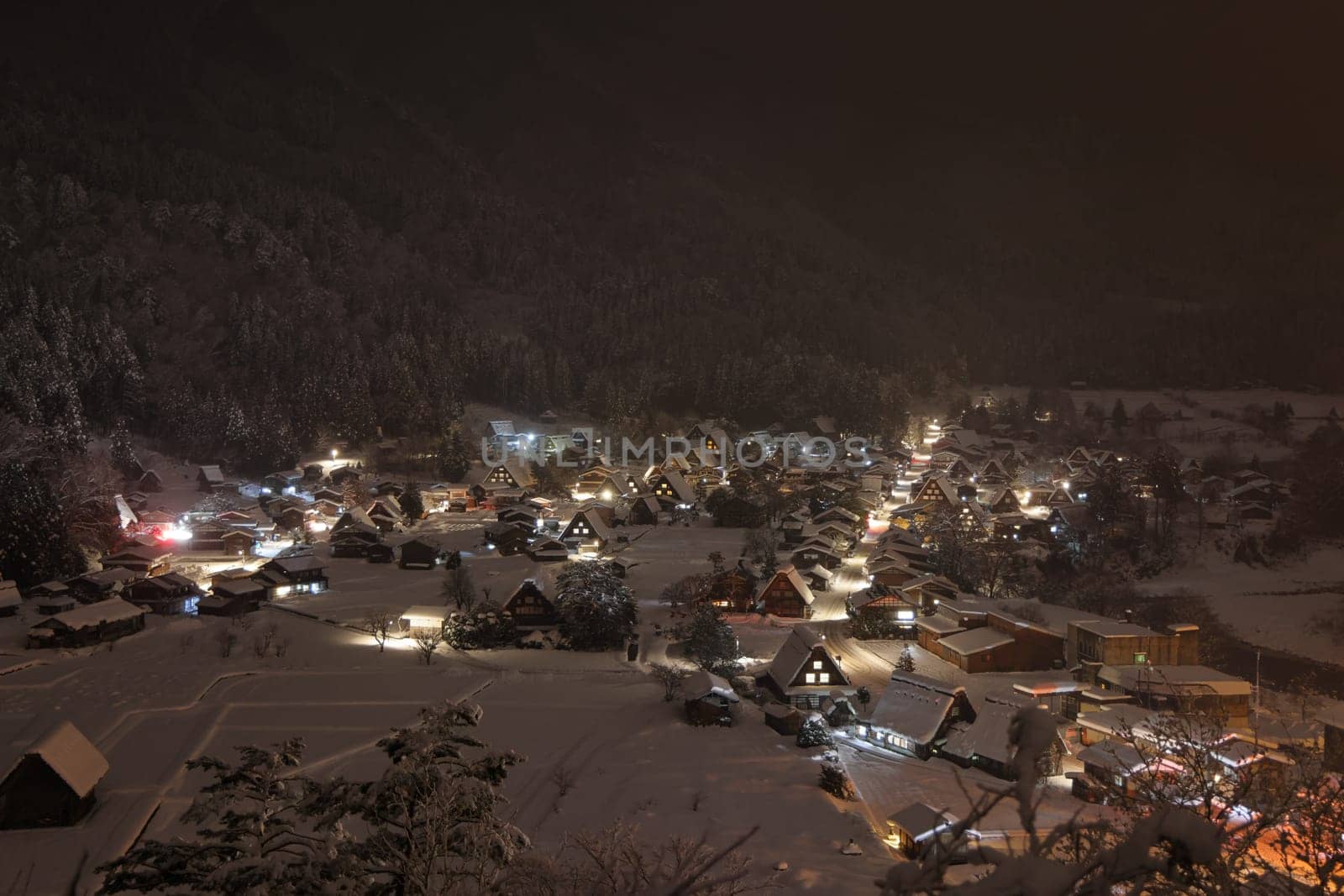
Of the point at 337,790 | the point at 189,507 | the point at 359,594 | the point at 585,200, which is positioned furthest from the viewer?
the point at 585,200

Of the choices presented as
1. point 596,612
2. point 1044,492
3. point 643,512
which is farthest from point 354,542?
point 1044,492

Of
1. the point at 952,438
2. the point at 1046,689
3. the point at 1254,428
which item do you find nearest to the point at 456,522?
the point at 1046,689

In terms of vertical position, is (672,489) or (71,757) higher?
(71,757)

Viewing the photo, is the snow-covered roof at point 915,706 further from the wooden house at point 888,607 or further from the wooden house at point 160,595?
the wooden house at point 160,595

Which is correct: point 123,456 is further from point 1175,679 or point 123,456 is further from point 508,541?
point 1175,679

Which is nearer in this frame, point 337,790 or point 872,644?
point 337,790

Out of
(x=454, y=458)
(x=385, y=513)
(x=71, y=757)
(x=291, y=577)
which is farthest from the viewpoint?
(x=454, y=458)

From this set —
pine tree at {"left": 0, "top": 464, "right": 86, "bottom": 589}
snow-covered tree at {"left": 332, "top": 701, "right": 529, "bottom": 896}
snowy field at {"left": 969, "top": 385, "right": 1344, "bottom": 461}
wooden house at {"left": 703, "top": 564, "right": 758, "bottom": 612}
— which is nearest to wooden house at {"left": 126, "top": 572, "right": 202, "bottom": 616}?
pine tree at {"left": 0, "top": 464, "right": 86, "bottom": 589}

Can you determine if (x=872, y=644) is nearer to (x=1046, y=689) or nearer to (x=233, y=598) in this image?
(x=1046, y=689)
